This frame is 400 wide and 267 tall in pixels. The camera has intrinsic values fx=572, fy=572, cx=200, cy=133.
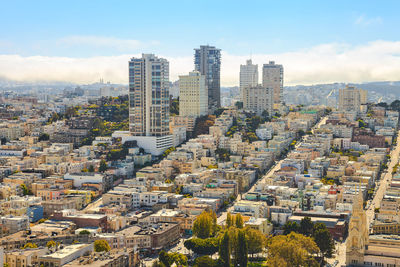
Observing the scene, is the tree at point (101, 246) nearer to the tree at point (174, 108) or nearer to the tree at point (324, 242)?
the tree at point (324, 242)

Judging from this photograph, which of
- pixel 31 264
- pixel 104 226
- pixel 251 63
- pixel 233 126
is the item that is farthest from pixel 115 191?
pixel 251 63

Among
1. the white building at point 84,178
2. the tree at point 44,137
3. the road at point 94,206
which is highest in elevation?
the tree at point 44,137

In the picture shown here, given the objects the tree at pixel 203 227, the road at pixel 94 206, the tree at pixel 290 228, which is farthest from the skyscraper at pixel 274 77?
the tree at pixel 203 227

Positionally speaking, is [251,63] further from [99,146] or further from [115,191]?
[115,191]

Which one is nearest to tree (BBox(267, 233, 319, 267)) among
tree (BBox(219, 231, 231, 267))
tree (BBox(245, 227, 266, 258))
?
tree (BBox(219, 231, 231, 267))

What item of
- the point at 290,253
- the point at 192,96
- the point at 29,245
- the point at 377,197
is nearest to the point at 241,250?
the point at 290,253

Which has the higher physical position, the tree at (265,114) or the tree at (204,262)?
the tree at (265,114)

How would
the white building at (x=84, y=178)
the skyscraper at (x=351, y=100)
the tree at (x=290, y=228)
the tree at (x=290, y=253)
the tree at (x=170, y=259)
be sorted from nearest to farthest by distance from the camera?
the tree at (x=290, y=253)
the tree at (x=170, y=259)
the tree at (x=290, y=228)
the white building at (x=84, y=178)
the skyscraper at (x=351, y=100)

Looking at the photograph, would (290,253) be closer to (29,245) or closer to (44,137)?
(29,245)
